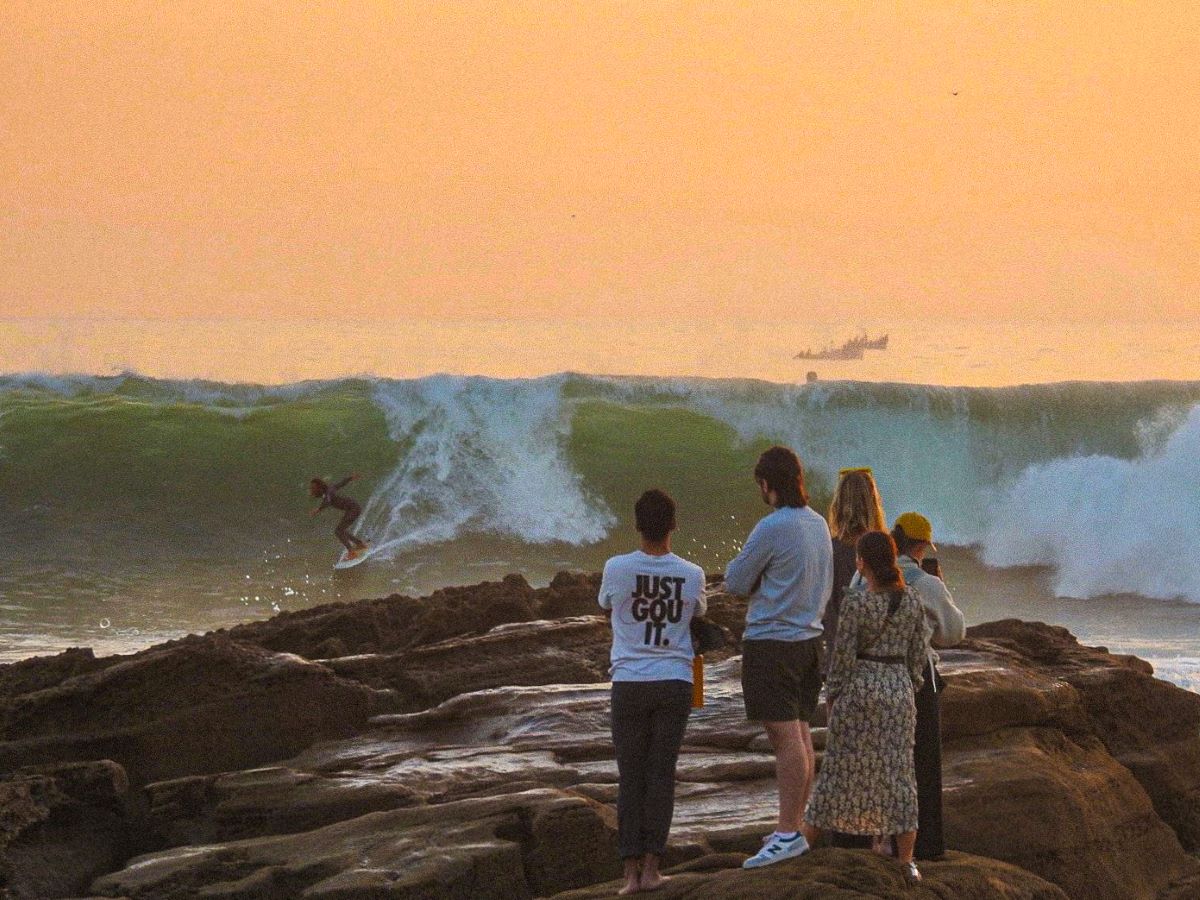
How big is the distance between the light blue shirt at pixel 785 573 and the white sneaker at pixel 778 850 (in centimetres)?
75

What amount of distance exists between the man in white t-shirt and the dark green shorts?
0.23 meters

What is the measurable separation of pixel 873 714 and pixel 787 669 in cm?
37

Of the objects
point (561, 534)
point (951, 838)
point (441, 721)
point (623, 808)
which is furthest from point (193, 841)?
point (561, 534)

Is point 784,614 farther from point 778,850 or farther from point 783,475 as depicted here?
point 778,850

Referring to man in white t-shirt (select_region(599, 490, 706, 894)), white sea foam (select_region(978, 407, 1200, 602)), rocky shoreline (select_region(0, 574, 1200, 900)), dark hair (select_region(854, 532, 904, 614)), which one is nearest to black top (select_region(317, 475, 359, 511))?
white sea foam (select_region(978, 407, 1200, 602))

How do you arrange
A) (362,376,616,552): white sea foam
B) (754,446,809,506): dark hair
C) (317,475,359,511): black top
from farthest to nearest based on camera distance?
(362,376,616,552): white sea foam → (317,475,359,511): black top → (754,446,809,506): dark hair

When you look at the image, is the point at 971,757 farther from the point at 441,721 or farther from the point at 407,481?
the point at 407,481

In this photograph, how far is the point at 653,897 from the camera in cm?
628

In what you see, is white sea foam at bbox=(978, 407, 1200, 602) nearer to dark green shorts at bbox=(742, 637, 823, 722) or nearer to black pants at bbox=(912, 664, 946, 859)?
black pants at bbox=(912, 664, 946, 859)

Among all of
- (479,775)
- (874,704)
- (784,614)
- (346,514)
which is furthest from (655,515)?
(346,514)

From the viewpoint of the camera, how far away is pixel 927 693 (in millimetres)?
6730

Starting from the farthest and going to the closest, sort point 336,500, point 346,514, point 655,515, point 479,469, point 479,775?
point 479,469 → point 346,514 → point 336,500 → point 479,775 → point 655,515

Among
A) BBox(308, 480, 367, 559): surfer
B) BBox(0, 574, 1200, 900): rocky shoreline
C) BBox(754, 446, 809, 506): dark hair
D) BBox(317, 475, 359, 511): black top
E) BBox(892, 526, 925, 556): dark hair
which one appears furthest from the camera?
BBox(308, 480, 367, 559): surfer

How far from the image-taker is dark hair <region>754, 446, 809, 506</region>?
20.7 feet
